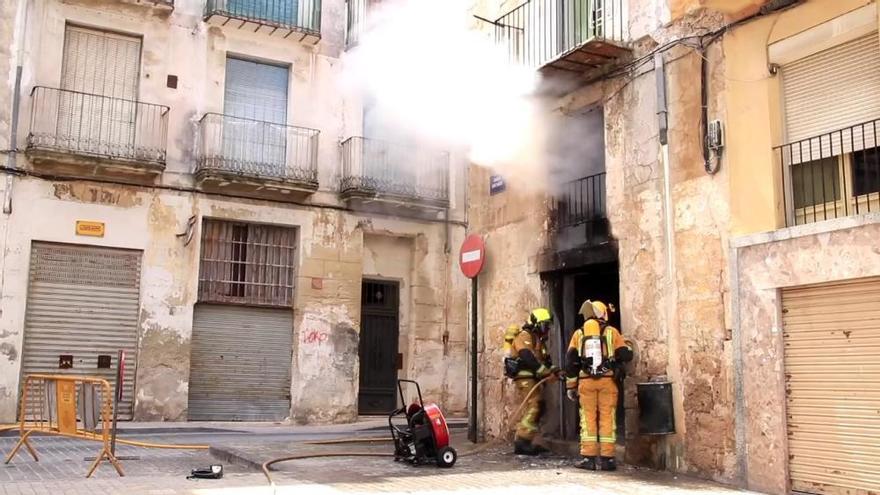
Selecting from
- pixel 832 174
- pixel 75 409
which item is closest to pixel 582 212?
pixel 832 174

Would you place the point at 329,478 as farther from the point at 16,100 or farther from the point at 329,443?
the point at 16,100

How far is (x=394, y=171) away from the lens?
17.0 metres

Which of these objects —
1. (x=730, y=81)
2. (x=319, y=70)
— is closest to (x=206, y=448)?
(x=730, y=81)

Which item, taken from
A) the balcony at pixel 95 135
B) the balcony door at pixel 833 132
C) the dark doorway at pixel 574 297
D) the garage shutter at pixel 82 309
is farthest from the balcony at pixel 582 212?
the garage shutter at pixel 82 309

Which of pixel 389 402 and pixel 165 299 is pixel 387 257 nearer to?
pixel 389 402

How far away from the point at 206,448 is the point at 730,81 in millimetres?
7242

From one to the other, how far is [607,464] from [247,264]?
9395 mm

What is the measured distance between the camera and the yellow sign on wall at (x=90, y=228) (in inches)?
556

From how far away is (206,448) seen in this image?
395 inches

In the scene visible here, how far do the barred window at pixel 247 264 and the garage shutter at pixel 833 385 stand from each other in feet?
34.7

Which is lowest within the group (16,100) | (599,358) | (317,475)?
(317,475)

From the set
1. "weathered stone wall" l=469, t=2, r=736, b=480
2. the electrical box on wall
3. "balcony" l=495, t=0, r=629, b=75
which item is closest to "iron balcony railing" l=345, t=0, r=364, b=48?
"balcony" l=495, t=0, r=629, b=75

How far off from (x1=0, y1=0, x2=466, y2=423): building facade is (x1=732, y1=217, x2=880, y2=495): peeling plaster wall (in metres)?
9.91

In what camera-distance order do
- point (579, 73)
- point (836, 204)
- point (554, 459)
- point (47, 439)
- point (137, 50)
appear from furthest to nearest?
point (137, 50) < point (47, 439) < point (579, 73) < point (554, 459) < point (836, 204)
